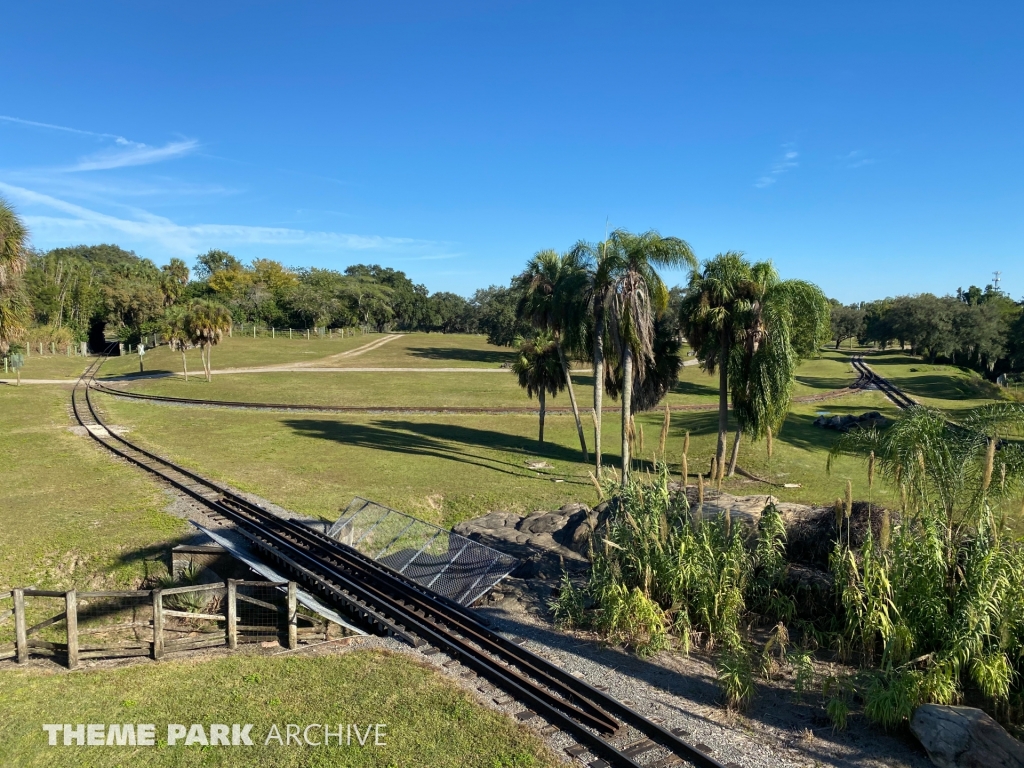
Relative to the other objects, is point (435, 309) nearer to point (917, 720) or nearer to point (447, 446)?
point (447, 446)

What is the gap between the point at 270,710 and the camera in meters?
9.59

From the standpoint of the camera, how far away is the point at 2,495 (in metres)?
21.9

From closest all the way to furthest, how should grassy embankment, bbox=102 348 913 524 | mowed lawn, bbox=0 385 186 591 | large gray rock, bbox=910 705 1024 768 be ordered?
large gray rock, bbox=910 705 1024 768, mowed lawn, bbox=0 385 186 591, grassy embankment, bbox=102 348 913 524

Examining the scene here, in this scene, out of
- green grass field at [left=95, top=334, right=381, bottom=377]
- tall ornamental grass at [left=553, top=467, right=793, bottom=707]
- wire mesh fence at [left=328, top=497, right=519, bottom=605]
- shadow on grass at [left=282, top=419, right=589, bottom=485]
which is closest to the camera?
tall ornamental grass at [left=553, top=467, right=793, bottom=707]

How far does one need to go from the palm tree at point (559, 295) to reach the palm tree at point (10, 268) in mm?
20915

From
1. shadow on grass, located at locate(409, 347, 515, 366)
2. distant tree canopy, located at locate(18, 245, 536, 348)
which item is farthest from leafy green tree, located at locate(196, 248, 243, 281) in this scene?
shadow on grass, located at locate(409, 347, 515, 366)

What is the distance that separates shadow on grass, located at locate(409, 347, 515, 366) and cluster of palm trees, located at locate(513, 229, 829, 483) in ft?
172

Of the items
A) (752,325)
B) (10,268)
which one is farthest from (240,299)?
(752,325)

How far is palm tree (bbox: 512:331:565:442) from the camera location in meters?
34.7

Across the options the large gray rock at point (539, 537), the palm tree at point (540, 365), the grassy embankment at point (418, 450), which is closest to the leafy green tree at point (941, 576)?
the large gray rock at point (539, 537)

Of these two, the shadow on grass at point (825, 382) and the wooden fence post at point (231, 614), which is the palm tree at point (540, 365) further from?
the shadow on grass at point (825, 382)

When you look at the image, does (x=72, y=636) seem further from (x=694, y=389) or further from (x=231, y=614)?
(x=694, y=389)

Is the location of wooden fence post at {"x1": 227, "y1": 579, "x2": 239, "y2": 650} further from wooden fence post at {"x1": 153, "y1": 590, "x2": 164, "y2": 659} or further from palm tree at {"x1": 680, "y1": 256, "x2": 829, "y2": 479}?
palm tree at {"x1": 680, "y1": 256, "x2": 829, "y2": 479}

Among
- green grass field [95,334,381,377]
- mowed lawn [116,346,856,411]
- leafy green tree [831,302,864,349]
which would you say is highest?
leafy green tree [831,302,864,349]
